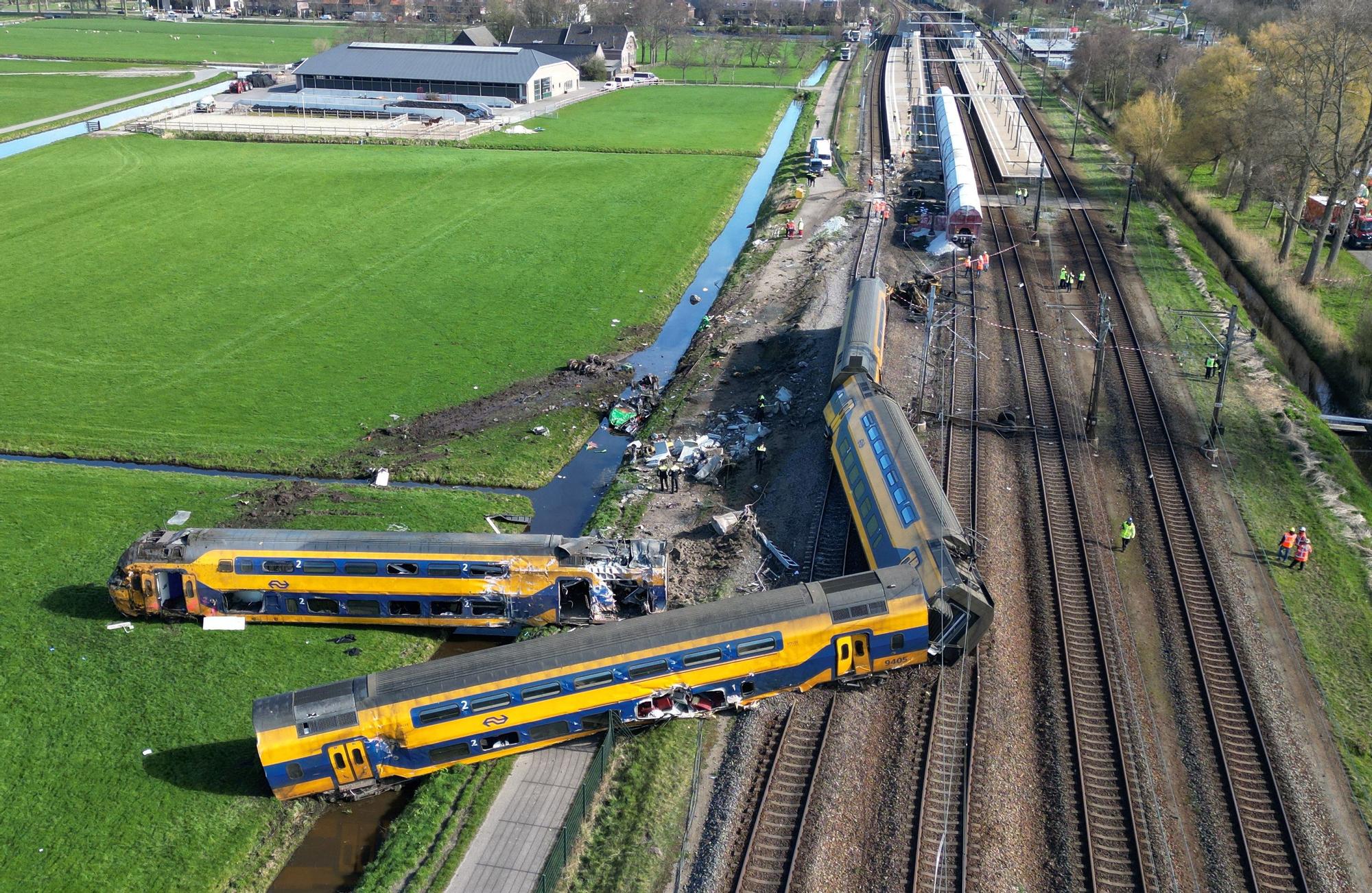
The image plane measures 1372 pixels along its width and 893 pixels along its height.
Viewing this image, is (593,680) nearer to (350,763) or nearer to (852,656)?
(350,763)

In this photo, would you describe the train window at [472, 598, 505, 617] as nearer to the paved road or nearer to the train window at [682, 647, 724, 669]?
the train window at [682, 647, 724, 669]

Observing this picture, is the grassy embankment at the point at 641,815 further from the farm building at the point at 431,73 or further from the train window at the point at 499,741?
the farm building at the point at 431,73

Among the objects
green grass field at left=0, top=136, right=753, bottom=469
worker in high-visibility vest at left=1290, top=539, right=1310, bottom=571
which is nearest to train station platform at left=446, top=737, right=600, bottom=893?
green grass field at left=0, top=136, right=753, bottom=469

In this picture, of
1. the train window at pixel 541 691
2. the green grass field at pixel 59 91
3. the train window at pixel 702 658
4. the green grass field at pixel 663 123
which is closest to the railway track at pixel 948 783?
the train window at pixel 702 658

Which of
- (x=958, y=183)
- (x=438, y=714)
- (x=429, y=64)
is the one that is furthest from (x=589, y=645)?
(x=429, y=64)

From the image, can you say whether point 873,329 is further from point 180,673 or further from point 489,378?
point 180,673

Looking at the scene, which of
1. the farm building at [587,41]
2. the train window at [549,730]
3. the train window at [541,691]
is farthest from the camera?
the farm building at [587,41]
